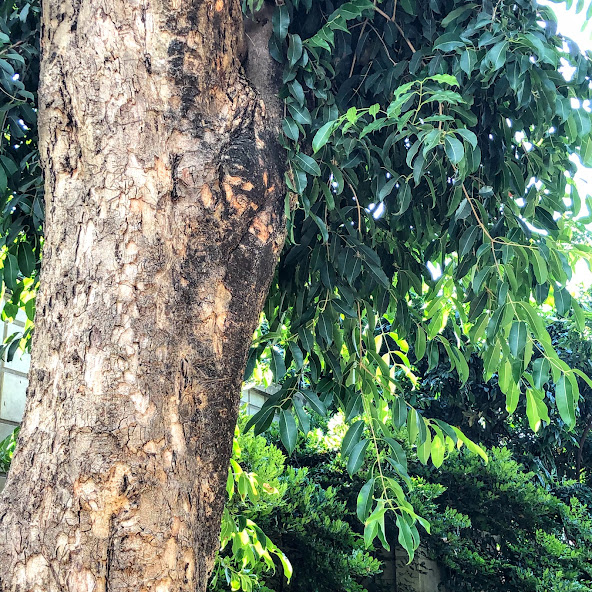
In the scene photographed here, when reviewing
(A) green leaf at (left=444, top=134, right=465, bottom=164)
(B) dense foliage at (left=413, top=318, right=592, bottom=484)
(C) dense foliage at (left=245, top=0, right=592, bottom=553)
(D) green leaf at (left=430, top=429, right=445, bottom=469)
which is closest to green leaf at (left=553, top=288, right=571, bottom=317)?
Result: (C) dense foliage at (left=245, top=0, right=592, bottom=553)

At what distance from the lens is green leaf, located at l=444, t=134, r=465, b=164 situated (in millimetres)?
1325

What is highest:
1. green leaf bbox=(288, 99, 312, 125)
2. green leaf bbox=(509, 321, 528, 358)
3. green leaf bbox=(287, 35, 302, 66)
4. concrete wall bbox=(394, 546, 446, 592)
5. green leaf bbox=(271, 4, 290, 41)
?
green leaf bbox=(271, 4, 290, 41)

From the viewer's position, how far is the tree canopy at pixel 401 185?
1463 millimetres

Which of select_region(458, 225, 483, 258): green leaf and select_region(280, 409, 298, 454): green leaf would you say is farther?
select_region(458, 225, 483, 258): green leaf


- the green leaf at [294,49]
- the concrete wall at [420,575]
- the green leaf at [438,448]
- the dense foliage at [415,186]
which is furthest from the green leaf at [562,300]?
the concrete wall at [420,575]

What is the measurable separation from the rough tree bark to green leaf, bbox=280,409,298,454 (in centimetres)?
31

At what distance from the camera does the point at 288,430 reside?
152cm

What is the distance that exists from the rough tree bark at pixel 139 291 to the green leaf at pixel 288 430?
31 cm

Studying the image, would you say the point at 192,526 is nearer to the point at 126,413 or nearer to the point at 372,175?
the point at 126,413

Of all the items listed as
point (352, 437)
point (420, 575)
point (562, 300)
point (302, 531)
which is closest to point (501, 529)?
point (420, 575)

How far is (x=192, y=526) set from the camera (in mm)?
1093

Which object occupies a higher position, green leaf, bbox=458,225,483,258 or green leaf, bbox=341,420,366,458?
green leaf, bbox=458,225,483,258

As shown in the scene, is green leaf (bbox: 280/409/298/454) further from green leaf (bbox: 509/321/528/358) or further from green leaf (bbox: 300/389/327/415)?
green leaf (bbox: 509/321/528/358)

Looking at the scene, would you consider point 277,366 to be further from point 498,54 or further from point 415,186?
point 498,54
